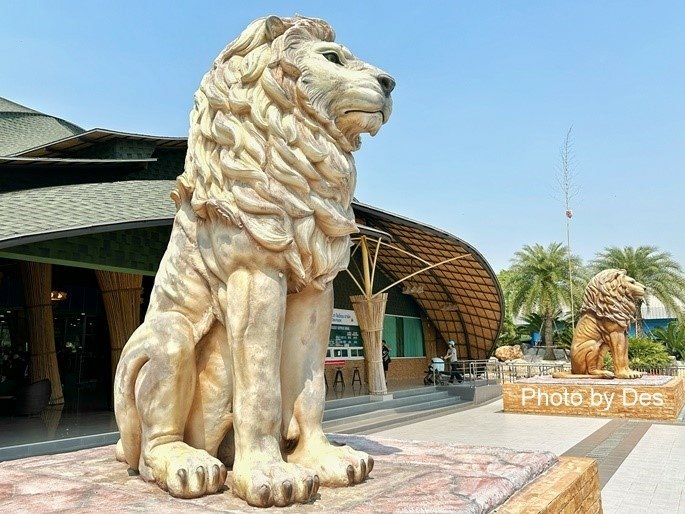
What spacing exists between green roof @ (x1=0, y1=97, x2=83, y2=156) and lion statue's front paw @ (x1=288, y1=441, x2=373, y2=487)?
16.6 m

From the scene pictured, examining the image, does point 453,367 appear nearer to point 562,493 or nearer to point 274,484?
point 562,493

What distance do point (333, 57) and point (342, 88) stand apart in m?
0.17

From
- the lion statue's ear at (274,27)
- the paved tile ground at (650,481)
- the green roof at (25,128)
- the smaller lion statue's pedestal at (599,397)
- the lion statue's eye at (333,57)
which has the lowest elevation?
the paved tile ground at (650,481)

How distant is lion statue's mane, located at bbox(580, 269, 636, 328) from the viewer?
399 inches

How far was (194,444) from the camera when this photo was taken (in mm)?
2492

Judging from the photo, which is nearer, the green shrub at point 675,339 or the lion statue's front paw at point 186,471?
the lion statue's front paw at point 186,471

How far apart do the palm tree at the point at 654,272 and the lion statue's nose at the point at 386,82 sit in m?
26.1

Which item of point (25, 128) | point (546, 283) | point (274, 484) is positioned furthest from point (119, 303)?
point (546, 283)

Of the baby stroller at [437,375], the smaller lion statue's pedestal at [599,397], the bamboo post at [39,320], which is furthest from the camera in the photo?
the baby stroller at [437,375]

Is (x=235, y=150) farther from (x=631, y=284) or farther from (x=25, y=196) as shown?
(x=631, y=284)

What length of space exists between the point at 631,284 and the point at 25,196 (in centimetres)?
986

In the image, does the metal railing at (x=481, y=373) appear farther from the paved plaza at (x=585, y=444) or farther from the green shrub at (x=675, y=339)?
the green shrub at (x=675, y=339)

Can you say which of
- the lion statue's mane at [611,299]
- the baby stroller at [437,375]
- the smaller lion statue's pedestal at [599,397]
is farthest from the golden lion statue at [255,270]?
the baby stroller at [437,375]

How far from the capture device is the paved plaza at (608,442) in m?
5.13
